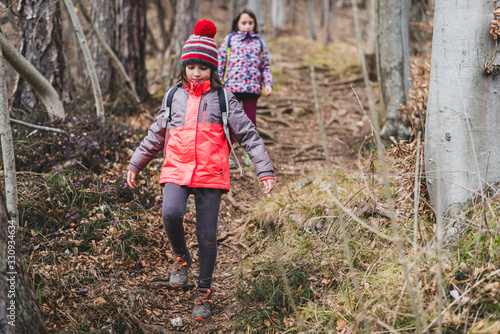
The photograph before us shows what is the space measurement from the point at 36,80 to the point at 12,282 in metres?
3.66

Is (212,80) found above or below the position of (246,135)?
above

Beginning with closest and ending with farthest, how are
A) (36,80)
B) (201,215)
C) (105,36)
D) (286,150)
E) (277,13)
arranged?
(201,215)
(36,80)
(105,36)
(286,150)
(277,13)

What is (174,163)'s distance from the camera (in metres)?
3.06

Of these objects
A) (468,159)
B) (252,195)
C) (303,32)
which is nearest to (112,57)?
(252,195)

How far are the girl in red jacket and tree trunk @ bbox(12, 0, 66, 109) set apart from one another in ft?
10.9

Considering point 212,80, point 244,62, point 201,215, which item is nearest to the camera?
point 201,215

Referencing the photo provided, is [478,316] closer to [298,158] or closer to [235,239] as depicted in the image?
[235,239]

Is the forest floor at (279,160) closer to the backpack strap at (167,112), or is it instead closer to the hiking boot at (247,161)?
the hiking boot at (247,161)

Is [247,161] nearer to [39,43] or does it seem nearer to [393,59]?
[393,59]

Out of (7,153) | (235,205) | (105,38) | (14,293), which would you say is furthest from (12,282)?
(105,38)

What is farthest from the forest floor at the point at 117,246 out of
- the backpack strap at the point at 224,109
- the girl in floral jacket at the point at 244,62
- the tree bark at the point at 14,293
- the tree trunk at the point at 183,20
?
the tree trunk at the point at 183,20

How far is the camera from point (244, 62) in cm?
538

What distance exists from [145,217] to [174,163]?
141cm

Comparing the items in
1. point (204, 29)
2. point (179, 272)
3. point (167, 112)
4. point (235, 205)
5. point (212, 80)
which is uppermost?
point (204, 29)
